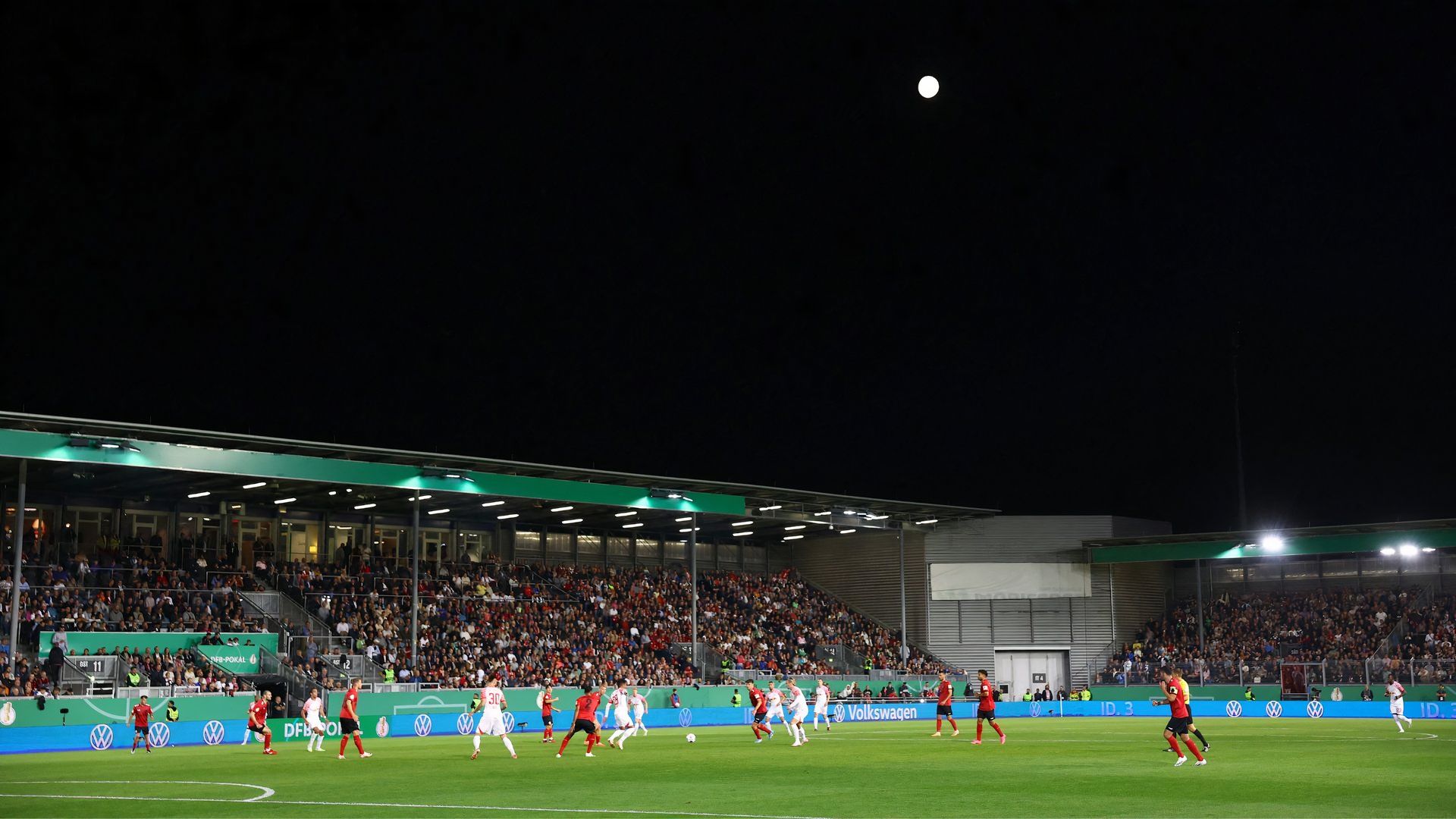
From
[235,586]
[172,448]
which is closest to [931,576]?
[235,586]

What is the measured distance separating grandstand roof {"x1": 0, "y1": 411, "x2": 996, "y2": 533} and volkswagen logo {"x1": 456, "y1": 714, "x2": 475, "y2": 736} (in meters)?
10.8

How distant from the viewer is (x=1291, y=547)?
68.1 m

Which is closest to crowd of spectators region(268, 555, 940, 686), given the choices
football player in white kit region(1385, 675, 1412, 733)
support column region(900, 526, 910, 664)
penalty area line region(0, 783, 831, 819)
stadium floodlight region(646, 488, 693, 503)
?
support column region(900, 526, 910, 664)

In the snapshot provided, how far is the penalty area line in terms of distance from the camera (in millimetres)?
17312

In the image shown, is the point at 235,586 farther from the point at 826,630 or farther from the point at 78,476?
the point at 826,630

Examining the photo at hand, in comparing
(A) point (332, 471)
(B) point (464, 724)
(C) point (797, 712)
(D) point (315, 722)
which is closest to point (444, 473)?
(A) point (332, 471)

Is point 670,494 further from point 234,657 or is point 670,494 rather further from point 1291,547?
point 1291,547

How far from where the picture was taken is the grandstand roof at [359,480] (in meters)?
44.8

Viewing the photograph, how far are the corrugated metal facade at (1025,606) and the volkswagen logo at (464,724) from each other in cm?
3409

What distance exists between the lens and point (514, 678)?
5372 centimetres

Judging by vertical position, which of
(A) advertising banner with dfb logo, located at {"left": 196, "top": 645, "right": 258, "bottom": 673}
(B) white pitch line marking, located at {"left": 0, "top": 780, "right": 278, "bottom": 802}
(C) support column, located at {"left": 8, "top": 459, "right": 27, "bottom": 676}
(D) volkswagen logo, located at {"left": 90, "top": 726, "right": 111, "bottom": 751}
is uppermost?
(C) support column, located at {"left": 8, "top": 459, "right": 27, "bottom": 676}

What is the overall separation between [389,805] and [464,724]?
1047 inches

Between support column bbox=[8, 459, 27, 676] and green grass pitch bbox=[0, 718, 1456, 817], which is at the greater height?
support column bbox=[8, 459, 27, 676]

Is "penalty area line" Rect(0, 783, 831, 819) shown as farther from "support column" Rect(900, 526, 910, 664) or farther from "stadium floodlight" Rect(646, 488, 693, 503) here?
"support column" Rect(900, 526, 910, 664)
